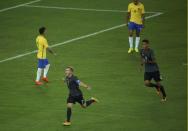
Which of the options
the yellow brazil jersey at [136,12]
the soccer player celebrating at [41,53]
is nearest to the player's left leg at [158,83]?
the soccer player celebrating at [41,53]

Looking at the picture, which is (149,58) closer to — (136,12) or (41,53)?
(41,53)

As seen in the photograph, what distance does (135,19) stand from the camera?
3928 centimetres

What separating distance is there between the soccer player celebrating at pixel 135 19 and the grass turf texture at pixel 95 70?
77 cm

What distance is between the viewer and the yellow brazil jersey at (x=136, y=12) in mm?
39094

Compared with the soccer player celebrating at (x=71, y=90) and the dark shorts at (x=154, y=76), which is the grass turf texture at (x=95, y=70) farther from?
the dark shorts at (x=154, y=76)

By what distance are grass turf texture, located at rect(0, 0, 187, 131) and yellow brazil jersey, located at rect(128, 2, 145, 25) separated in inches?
66.4

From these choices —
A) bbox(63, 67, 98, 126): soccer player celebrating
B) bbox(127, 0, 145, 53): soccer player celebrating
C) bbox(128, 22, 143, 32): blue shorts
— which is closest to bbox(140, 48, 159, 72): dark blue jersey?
bbox(63, 67, 98, 126): soccer player celebrating

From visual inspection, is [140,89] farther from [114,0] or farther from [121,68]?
[114,0]

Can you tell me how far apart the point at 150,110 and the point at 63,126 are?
3.60 m

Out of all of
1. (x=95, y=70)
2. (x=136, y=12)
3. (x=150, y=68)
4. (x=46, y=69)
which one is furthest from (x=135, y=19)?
(x=150, y=68)

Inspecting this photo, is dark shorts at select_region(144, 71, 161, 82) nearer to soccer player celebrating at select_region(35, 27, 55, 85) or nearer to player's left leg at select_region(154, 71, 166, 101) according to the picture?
player's left leg at select_region(154, 71, 166, 101)

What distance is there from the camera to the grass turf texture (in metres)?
28.9

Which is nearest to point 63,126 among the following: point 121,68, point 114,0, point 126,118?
point 126,118

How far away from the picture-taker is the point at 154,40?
136 ft
